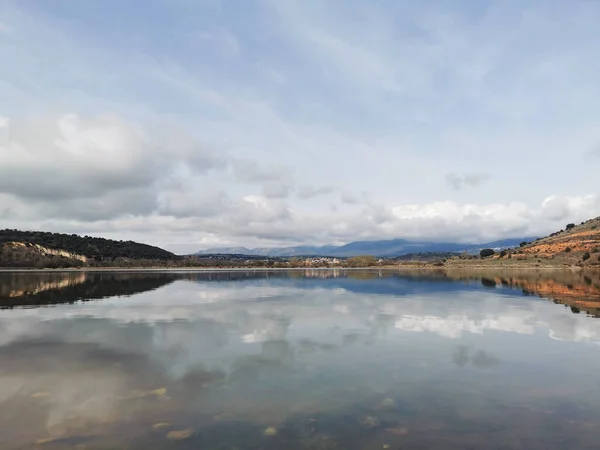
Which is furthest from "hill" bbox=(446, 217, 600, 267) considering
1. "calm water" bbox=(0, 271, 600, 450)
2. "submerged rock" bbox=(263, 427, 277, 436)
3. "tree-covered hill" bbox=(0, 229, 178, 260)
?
"tree-covered hill" bbox=(0, 229, 178, 260)

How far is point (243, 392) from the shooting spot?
39.7 feet

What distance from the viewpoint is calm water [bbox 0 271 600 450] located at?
9172 mm

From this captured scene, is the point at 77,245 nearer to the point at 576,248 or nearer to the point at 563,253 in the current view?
the point at 563,253

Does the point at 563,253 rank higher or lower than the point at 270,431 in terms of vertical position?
higher

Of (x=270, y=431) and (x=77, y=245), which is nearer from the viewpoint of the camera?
(x=270, y=431)

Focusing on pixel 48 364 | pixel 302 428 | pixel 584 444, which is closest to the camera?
pixel 584 444

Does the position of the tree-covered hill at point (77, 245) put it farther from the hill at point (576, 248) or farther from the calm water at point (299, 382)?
the calm water at point (299, 382)

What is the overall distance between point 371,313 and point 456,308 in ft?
22.2

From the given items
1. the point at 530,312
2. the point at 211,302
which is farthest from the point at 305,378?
the point at 211,302


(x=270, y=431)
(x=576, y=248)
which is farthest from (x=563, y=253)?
(x=270, y=431)

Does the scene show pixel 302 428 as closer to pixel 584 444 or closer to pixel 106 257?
pixel 584 444

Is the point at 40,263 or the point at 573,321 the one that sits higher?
the point at 40,263

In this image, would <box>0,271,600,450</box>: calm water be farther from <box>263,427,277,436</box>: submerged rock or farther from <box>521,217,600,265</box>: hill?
<box>521,217,600,265</box>: hill

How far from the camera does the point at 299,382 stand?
13.0m
